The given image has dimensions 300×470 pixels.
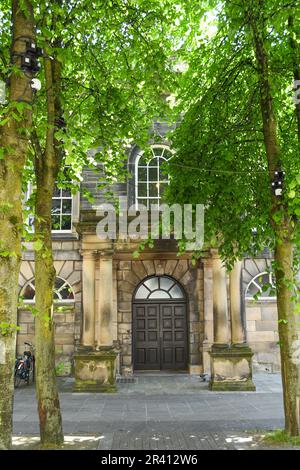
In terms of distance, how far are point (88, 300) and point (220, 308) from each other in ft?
13.0

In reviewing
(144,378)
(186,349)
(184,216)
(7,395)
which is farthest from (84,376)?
(7,395)

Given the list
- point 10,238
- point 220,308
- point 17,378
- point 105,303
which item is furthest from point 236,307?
point 10,238

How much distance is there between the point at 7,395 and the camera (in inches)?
216

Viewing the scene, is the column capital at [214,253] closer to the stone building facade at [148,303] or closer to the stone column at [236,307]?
the stone column at [236,307]

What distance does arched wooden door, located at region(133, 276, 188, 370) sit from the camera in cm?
1608

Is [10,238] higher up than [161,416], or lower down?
higher up

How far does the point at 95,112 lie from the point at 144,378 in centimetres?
907

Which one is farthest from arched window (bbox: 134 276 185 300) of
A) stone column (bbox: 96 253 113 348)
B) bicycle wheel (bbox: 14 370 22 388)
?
bicycle wheel (bbox: 14 370 22 388)

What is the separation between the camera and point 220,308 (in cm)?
1373

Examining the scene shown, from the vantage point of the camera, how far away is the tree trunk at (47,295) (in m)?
7.08

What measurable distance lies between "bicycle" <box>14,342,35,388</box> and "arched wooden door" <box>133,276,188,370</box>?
11.4ft

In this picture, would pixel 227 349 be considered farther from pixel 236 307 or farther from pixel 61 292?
pixel 61 292

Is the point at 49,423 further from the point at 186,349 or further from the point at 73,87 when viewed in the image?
the point at 186,349

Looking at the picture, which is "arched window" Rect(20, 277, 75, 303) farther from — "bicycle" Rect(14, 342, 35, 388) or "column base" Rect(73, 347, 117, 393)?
"column base" Rect(73, 347, 117, 393)
